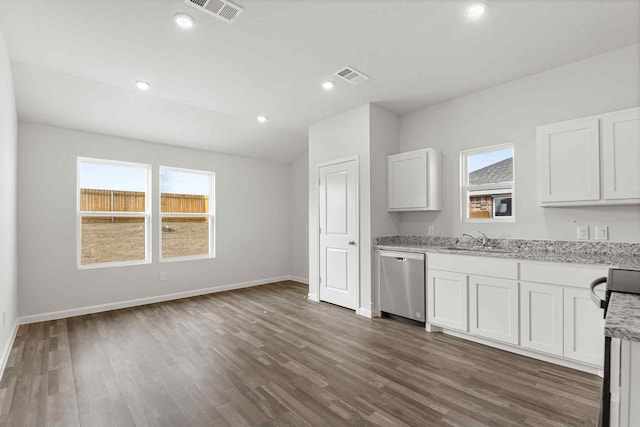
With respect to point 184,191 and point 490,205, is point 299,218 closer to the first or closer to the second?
point 184,191

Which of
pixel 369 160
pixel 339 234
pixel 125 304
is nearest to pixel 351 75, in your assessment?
pixel 369 160

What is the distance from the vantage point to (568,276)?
253 cm

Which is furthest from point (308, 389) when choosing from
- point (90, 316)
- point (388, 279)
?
point (90, 316)

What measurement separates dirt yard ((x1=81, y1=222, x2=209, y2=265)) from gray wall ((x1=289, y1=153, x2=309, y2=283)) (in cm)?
177

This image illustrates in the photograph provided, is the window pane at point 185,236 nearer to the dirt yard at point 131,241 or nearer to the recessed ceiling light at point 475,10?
the dirt yard at point 131,241

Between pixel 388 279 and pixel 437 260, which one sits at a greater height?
pixel 437 260

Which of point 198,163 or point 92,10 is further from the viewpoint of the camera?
point 198,163

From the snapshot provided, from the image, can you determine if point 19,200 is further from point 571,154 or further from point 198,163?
point 571,154

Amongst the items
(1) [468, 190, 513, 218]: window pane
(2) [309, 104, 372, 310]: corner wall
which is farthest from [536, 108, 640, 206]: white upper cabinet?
(2) [309, 104, 372, 310]: corner wall

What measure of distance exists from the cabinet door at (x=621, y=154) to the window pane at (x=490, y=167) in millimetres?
904

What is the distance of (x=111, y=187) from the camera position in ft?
15.0

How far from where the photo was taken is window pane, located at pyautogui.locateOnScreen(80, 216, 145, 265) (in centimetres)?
436

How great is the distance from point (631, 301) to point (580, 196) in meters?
2.10

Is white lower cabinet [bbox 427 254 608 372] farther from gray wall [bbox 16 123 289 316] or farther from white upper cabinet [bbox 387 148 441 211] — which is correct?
gray wall [bbox 16 123 289 316]
